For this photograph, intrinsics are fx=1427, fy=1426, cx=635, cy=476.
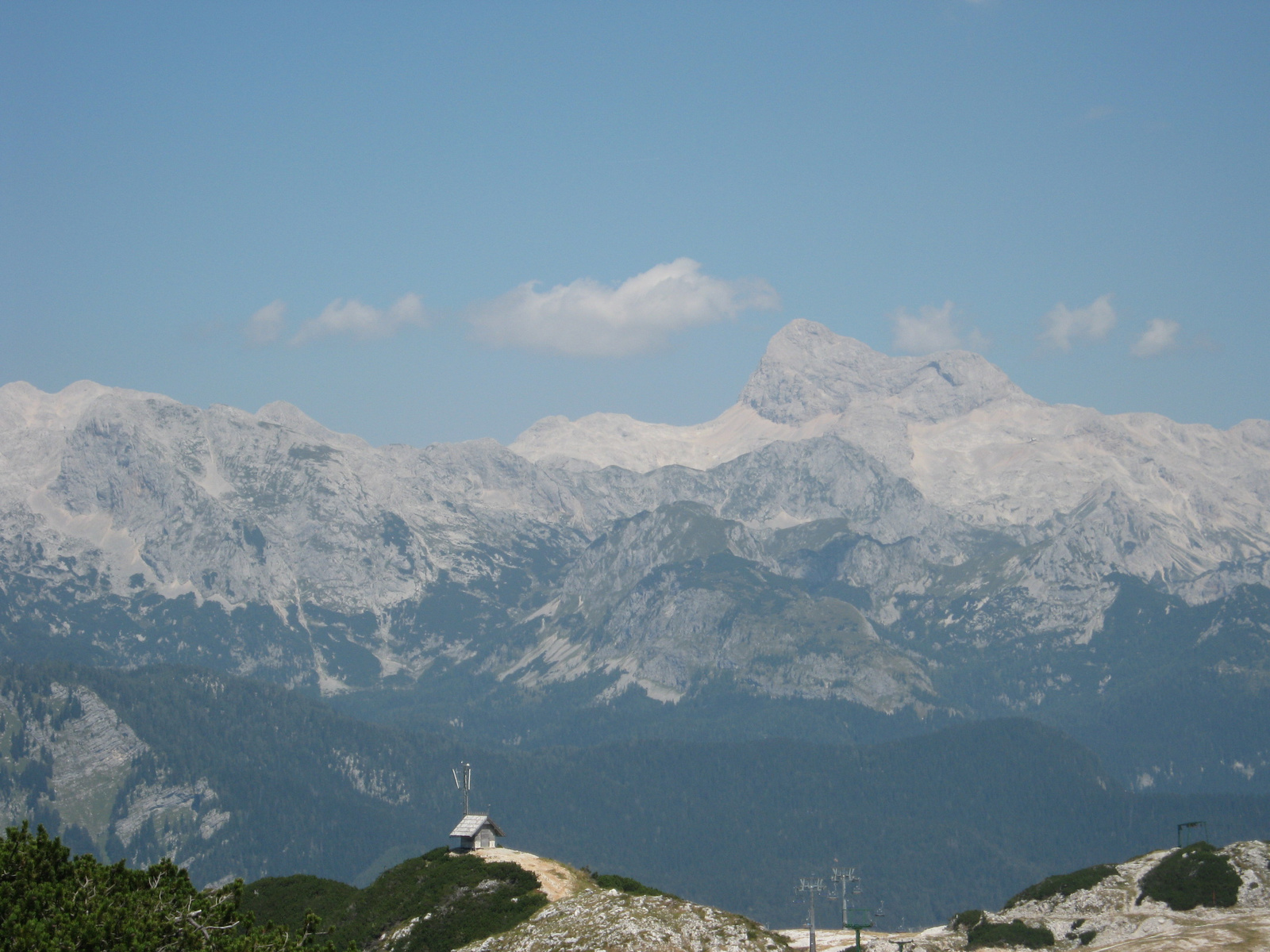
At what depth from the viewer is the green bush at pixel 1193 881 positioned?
169625 millimetres

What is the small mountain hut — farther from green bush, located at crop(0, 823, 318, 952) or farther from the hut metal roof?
green bush, located at crop(0, 823, 318, 952)

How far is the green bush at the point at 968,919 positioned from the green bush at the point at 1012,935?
209 inches

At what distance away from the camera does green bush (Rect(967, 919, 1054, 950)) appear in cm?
16562

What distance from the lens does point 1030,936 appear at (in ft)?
547

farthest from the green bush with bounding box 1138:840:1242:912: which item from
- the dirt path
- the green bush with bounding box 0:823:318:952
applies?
the green bush with bounding box 0:823:318:952

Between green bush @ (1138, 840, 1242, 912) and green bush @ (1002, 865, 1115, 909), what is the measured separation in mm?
6412

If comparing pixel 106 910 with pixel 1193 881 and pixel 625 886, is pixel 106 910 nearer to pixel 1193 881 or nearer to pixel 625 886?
pixel 625 886

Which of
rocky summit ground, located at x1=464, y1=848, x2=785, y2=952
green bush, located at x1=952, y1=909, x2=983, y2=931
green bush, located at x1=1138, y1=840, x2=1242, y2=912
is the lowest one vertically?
green bush, located at x1=952, y1=909, x2=983, y2=931

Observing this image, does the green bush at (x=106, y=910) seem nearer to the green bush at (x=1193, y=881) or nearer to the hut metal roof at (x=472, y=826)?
the hut metal roof at (x=472, y=826)

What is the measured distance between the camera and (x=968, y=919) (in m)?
183

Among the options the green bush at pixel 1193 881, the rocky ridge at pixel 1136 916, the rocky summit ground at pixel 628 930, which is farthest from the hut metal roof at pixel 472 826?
the green bush at pixel 1193 881

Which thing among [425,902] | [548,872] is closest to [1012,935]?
[548,872]

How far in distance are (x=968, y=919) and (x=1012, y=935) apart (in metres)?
14.8

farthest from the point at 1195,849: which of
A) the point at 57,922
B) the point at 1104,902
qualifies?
the point at 57,922
